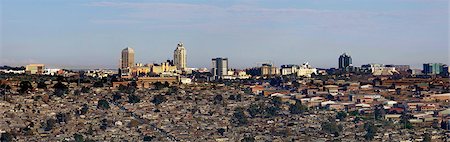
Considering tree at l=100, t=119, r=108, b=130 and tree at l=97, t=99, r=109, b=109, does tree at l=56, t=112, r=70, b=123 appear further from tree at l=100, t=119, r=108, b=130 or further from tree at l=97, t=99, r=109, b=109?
tree at l=97, t=99, r=109, b=109

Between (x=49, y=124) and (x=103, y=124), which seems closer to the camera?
(x=49, y=124)

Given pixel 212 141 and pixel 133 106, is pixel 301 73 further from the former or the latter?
pixel 212 141

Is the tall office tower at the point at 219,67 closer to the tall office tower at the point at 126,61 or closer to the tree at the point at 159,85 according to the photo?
the tall office tower at the point at 126,61

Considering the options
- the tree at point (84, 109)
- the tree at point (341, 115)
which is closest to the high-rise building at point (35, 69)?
the tree at point (84, 109)

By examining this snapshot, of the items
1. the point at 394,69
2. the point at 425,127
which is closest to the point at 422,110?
the point at 425,127

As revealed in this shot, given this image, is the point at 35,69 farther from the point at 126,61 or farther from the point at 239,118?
the point at 239,118

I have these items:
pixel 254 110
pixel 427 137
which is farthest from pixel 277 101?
pixel 427 137
